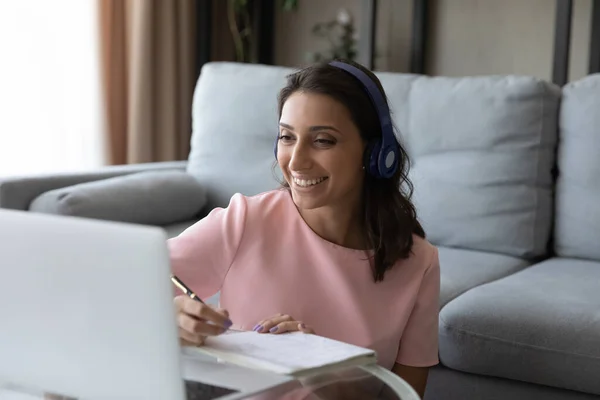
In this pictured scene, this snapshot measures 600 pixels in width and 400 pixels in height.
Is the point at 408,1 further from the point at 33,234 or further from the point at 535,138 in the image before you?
the point at 33,234

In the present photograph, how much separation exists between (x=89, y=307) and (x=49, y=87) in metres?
2.39

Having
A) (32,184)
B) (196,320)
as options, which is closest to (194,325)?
(196,320)

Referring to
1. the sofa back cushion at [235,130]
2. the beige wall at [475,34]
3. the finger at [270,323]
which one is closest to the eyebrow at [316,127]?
the finger at [270,323]

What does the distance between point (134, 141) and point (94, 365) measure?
8.19ft

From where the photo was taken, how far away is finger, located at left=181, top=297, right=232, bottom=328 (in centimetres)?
112

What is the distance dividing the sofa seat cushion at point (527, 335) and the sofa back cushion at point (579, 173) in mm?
374

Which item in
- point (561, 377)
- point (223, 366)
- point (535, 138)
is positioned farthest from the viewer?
point (535, 138)

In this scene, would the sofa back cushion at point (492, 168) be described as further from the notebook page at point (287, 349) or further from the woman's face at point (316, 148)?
the notebook page at point (287, 349)

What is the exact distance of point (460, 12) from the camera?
344 centimetres

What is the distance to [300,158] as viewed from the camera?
1.34 metres

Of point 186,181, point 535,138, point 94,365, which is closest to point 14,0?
point 186,181

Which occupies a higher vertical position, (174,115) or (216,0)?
(216,0)

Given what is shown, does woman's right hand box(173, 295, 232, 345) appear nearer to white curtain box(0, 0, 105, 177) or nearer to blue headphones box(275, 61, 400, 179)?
blue headphones box(275, 61, 400, 179)

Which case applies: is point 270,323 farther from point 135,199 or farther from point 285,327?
point 135,199
